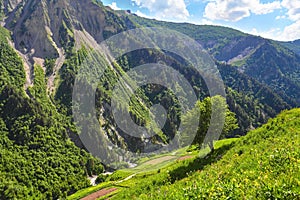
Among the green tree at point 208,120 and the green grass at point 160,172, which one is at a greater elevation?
the green tree at point 208,120

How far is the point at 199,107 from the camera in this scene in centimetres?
5934

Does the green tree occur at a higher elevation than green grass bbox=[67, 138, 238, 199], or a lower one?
higher

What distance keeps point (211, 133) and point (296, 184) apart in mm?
47114

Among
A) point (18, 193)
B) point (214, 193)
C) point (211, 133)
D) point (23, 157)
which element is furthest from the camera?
point (23, 157)

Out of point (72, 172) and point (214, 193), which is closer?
point (214, 193)

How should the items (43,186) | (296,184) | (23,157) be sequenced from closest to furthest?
(296,184)
(43,186)
(23,157)

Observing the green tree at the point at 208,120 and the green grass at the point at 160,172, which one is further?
the green tree at the point at 208,120

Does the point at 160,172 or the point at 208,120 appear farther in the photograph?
the point at 208,120

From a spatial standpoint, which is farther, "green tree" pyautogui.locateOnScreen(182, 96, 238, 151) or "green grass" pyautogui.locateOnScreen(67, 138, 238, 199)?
"green tree" pyautogui.locateOnScreen(182, 96, 238, 151)

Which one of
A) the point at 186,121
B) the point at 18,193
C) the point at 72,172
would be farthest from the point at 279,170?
the point at 72,172

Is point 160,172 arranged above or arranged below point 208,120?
below

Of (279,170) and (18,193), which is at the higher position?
(279,170)

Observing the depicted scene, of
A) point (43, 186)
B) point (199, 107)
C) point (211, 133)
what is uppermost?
point (199, 107)

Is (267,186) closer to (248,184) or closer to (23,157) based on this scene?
(248,184)
